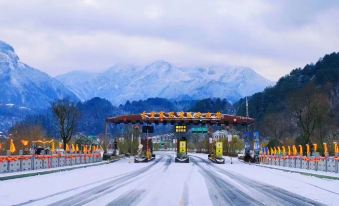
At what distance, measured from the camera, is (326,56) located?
172 metres

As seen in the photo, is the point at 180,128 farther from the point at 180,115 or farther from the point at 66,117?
the point at 66,117

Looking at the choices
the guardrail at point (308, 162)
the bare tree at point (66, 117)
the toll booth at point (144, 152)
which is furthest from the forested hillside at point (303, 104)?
the bare tree at point (66, 117)

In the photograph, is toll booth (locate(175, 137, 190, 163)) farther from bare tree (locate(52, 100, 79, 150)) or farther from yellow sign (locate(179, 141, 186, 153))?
bare tree (locate(52, 100, 79, 150))

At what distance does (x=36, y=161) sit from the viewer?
139 feet

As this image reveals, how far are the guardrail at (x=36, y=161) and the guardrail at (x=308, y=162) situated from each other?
73.2 ft

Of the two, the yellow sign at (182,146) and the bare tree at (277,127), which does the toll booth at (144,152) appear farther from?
the bare tree at (277,127)

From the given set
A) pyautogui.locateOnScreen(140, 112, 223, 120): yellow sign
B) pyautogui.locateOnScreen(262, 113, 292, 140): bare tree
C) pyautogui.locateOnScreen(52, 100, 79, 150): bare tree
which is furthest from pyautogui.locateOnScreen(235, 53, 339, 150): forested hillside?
pyautogui.locateOnScreen(52, 100, 79, 150): bare tree

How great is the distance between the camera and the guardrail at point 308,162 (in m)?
39.7

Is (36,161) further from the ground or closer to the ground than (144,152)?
closer to the ground

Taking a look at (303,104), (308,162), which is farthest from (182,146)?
(308,162)

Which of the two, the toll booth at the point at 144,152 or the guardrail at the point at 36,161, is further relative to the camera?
the toll booth at the point at 144,152

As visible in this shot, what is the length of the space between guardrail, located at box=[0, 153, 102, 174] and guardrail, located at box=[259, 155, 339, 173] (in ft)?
73.2

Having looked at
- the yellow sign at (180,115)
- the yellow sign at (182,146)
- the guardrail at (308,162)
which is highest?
the yellow sign at (180,115)

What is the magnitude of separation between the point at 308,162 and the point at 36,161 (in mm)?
23233
